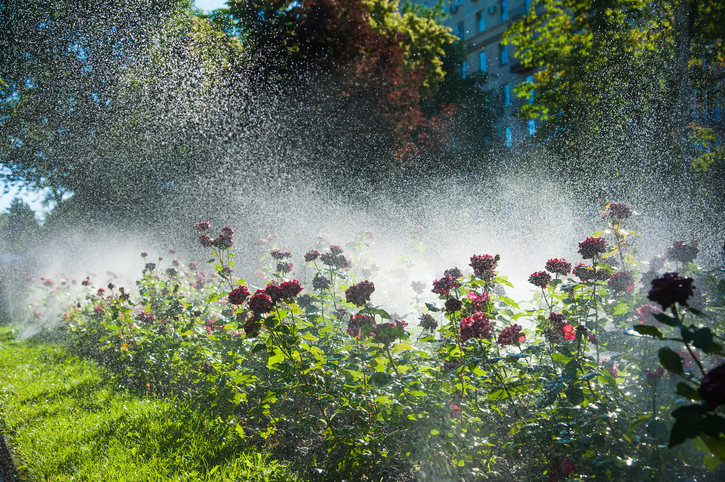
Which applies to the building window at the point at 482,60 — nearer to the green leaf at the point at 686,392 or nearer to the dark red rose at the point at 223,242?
the dark red rose at the point at 223,242

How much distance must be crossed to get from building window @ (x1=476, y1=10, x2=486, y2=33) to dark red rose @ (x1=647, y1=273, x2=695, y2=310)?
2569cm

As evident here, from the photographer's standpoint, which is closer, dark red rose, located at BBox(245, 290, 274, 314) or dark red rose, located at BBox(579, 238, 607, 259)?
dark red rose, located at BBox(245, 290, 274, 314)

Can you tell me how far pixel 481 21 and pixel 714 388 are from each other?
86.2 feet

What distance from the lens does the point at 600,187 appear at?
8406 millimetres

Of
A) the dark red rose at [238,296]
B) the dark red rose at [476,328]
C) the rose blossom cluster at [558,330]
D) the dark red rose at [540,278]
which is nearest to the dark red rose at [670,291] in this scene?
the dark red rose at [476,328]

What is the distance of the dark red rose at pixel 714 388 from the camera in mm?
785

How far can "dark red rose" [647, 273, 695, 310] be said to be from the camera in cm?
98

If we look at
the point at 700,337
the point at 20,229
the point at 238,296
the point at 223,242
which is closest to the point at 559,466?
the point at 700,337

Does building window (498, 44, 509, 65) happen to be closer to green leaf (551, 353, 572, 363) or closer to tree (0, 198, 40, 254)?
green leaf (551, 353, 572, 363)

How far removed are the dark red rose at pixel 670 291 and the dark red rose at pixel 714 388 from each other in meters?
0.20

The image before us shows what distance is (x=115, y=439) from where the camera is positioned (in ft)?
8.39

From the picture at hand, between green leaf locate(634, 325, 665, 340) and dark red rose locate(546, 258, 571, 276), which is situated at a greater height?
dark red rose locate(546, 258, 571, 276)

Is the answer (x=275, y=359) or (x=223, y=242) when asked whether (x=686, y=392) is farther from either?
(x=223, y=242)

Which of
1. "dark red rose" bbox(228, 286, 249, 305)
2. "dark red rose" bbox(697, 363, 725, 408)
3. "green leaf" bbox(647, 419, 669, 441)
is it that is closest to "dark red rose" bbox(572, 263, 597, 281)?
"green leaf" bbox(647, 419, 669, 441)
